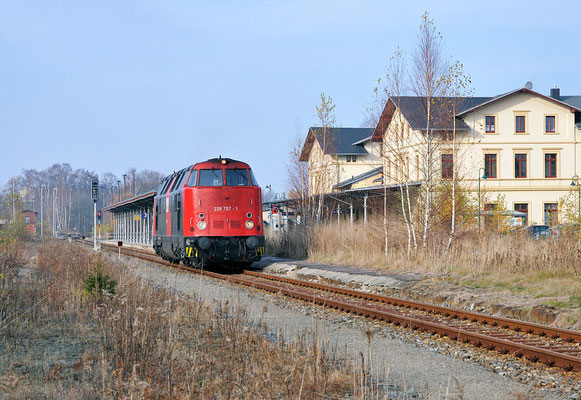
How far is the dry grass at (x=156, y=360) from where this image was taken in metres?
5.21

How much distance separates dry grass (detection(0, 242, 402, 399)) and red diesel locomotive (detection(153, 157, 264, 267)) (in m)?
9.17

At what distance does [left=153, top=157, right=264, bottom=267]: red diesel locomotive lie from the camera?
64.0 feet

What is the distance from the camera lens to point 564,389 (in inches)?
240

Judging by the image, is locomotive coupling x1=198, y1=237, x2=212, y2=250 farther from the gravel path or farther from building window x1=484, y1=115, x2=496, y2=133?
building window x1=484, y1=115, x2=496, y2=133

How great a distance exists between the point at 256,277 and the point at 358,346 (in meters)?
10.3

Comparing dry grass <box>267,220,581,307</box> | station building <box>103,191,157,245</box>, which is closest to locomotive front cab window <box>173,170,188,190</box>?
dry grass <box>267,220,581,307</box>

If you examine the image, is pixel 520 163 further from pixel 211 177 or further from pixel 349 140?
pixel 211 177

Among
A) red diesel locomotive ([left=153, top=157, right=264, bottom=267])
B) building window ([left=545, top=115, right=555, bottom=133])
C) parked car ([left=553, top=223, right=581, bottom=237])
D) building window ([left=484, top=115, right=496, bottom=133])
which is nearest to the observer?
parked car ([left=553, top=223, right=581, bottom=237])

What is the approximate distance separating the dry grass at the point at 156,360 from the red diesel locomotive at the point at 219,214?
30.1 feet

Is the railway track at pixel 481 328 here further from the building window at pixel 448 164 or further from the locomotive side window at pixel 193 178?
the building window at pixel 448 164

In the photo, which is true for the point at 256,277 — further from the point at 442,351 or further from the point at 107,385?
the point at 107,385

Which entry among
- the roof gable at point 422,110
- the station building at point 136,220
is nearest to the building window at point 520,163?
the station building at point 136,220

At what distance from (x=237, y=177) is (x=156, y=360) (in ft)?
45.9

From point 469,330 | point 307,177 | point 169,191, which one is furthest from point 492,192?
point 469,330
